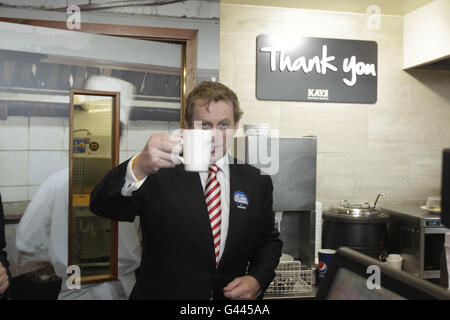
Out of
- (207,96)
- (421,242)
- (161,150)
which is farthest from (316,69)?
(161,150)

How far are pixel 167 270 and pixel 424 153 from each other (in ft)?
8.48

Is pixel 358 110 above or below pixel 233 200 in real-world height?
above

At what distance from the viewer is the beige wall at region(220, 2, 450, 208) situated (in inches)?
117

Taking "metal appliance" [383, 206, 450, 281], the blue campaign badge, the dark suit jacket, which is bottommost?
"metal appliance" [383, 206, 450, 281]

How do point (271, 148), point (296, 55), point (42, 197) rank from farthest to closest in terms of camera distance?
point (296, 55) < point (271, 148) < point (42, 197)

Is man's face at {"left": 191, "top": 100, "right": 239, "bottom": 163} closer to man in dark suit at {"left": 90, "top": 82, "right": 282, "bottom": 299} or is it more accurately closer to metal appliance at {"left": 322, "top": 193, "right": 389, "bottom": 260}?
man in dark suit at {"left": 90, "top": 82, "right": 282, "bottom": 299}

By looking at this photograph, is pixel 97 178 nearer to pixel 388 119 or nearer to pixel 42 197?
pixel 42 197

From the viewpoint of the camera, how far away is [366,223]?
2.59m

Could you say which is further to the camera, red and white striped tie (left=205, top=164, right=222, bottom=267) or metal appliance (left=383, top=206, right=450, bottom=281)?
metal appliance (left=383, top=206, right=450, bottom=281)

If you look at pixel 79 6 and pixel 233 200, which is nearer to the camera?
pixel 233 200

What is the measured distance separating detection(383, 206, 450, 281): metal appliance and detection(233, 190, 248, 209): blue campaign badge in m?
1.53

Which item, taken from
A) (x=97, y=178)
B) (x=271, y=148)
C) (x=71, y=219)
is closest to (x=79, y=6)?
(x=97, y=178)

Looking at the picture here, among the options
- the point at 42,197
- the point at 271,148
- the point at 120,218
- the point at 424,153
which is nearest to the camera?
the point at 120,218

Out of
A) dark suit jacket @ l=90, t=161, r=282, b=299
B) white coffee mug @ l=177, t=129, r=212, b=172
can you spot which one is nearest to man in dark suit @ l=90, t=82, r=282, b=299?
dark suit jacket @ l=90, t=161, r=282, b=299
